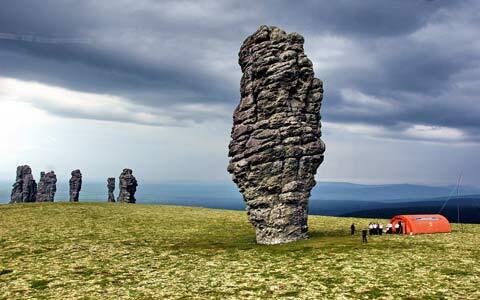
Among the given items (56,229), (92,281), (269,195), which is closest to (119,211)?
(56,229)

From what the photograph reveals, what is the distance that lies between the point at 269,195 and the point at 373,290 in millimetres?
28506

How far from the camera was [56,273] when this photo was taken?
42562 millimetres

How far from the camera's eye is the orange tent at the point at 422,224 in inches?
2584

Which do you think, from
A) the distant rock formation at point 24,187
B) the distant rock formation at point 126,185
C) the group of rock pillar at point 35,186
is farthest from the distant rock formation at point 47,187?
the distant rock formation at point 126,185

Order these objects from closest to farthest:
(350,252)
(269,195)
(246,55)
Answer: (350,252) → (269,195) → (246,55)

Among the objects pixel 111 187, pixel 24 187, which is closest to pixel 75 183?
pixel 111 187

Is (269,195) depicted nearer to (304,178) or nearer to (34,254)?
(304,178)

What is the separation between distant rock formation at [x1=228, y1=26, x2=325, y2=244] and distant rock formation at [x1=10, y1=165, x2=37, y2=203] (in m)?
125

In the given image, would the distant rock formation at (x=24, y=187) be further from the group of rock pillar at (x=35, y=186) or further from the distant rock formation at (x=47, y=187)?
the distant rock formation at (x=47, y=187)

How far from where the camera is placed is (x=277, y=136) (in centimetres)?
6156

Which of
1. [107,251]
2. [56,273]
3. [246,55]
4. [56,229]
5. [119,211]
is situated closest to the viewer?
[56,273]

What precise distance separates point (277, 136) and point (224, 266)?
24260mm

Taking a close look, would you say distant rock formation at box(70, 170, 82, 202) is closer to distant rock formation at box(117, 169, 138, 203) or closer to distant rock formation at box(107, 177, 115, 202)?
distant rock formation at box(107, 177, 115, 202)

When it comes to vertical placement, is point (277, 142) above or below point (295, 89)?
below
